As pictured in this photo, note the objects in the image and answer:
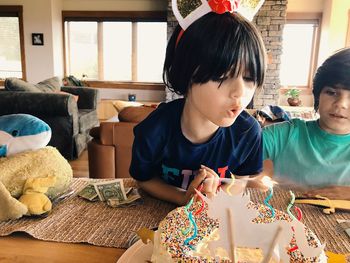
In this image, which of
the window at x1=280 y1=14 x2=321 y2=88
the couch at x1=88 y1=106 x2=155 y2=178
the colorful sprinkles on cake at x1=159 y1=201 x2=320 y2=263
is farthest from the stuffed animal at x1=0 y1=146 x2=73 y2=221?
the window at x1=280 y1=14 x2=321 y2=88

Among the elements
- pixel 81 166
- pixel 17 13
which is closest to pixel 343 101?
pixel 81 166

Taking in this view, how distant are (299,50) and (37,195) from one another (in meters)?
6.21

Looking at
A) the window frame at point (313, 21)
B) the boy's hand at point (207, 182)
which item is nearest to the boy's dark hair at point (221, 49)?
the boy's hand at point (207, 182)

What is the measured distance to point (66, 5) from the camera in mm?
6242

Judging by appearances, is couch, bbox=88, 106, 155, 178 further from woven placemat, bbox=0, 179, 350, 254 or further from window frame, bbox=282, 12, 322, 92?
window frame, bbox=282, 12, 322, 92

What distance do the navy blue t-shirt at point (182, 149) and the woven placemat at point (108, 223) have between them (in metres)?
0.08

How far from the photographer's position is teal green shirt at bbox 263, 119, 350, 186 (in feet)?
3.44

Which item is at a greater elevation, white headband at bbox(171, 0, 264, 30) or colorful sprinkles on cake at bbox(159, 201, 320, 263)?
white headband at bbox(171, 0, 264, 30)

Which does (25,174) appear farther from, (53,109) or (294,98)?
(294,98)

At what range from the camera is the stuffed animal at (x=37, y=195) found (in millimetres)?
678

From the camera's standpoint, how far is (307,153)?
108 centimetres

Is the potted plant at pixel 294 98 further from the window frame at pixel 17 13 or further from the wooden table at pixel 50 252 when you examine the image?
the wooden table at pixel 50 252

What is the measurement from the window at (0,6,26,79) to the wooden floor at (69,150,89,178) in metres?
3.50

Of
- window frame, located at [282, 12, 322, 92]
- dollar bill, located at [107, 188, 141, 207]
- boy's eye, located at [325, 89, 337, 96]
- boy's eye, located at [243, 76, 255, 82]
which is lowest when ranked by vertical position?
dollar bill, located at [107, 188, 141, 207]
